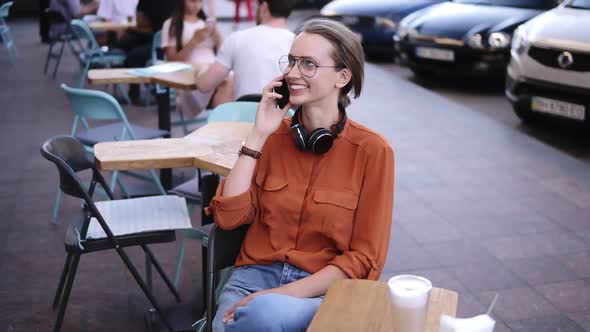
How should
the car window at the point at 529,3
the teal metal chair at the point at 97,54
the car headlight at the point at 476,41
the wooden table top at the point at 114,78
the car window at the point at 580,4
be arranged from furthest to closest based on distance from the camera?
the car window at the point at 529,3 → the car headlight at the point at 476,41 → the teal metal chair at the point at 97,54 → the car window at the point at 580,4 → the wooden table top at the point at 114,78

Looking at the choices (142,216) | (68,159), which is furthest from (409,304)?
(68,159)

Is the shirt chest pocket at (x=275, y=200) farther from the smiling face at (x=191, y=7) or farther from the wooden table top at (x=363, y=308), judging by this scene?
the smiling face at (x=191, y=7)

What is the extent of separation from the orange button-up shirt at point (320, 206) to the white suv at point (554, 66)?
4.63 metres

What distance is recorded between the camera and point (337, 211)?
2629 mm

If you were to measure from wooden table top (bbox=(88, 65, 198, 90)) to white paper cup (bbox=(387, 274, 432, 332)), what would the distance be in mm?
3876

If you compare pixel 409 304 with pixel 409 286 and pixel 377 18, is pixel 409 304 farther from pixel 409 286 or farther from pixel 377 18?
pixel 377 18

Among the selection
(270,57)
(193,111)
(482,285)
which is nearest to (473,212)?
(482,285)

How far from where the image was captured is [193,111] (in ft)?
21.7

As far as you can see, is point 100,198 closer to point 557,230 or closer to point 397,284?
point 557,230

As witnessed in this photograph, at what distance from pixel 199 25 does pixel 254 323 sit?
16.4ft

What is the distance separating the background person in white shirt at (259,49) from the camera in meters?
5.07

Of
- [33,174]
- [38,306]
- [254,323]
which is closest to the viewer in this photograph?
[254,323]

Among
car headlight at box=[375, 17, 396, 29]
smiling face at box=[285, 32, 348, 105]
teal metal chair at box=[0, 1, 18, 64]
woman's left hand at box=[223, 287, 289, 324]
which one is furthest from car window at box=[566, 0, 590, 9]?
teal metal chair at box=[0, 1, 18, 64]

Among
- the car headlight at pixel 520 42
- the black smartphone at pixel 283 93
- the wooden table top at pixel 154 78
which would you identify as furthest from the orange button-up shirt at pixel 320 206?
the car headlight at pixel 520 42
